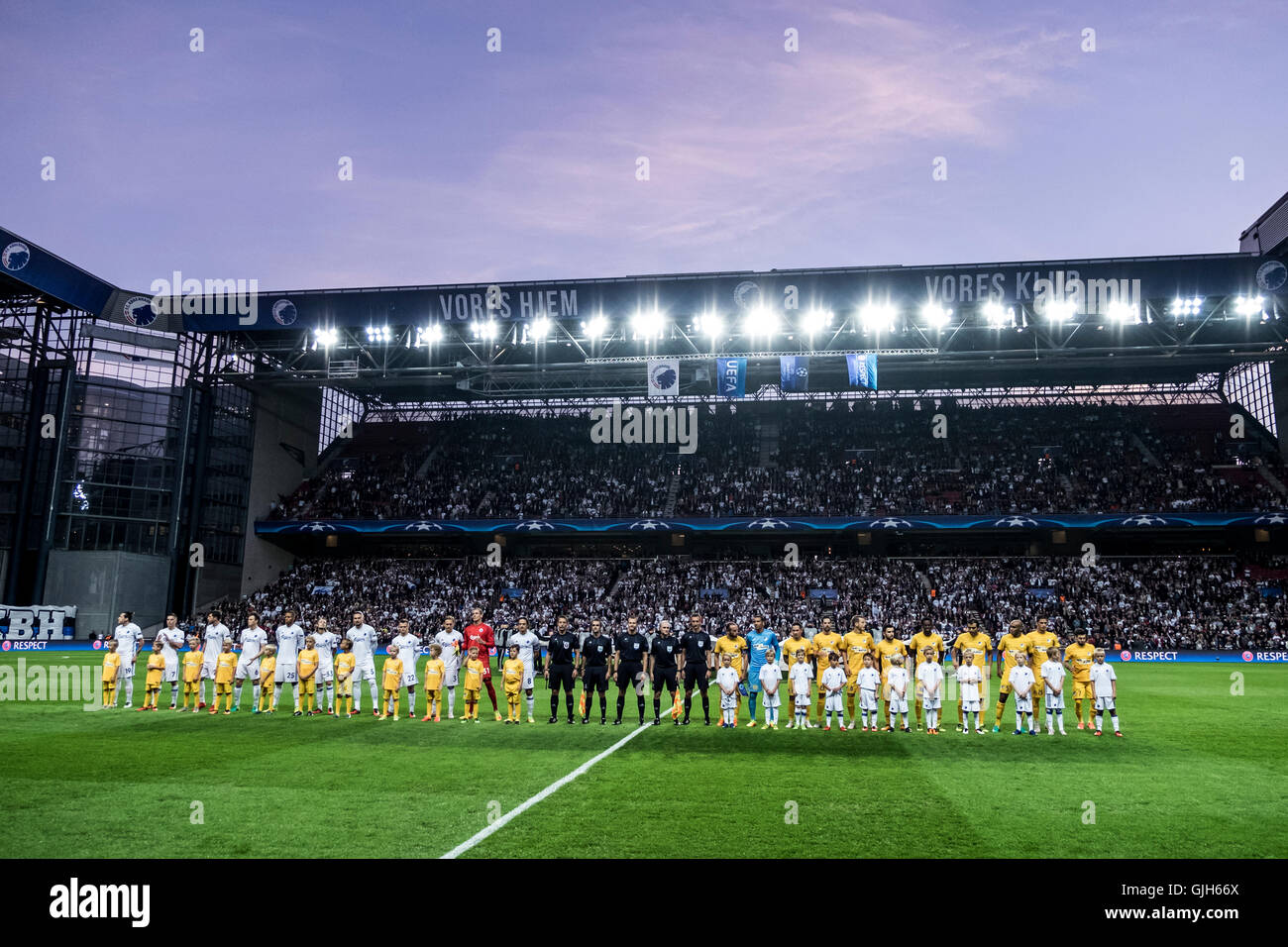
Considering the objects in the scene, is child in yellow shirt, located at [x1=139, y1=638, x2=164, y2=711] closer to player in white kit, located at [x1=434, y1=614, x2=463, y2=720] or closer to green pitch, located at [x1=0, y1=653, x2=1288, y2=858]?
green pitch, located at [x1=0, y1=653, x2=1288, y2=858]

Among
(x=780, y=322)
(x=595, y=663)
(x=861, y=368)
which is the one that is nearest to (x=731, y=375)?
(x=780, y=322)

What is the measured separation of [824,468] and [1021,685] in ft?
111

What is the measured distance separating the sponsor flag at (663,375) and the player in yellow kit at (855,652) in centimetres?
2221

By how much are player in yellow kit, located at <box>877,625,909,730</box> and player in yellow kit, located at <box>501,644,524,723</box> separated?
20.4 ft

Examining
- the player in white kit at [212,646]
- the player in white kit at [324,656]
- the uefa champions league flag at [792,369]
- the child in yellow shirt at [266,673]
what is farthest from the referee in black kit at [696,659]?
the uefa champions league flag at [792,369]

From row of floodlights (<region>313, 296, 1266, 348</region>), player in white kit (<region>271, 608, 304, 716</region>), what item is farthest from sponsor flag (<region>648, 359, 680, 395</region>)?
player in white kit (<region>271, 608, 304, 716</region>)

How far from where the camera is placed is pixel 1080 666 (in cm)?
1543

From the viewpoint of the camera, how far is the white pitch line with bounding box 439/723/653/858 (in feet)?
23.2

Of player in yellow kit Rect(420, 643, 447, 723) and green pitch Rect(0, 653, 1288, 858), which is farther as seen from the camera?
player in yellow kit Rect(420, 643, 447, 723)

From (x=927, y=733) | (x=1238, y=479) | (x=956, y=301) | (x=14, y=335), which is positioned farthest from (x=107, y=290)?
(x=1238, y=479)

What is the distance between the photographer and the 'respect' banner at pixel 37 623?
38.3 meters

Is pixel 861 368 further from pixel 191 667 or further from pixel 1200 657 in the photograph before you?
pixel 191 667
